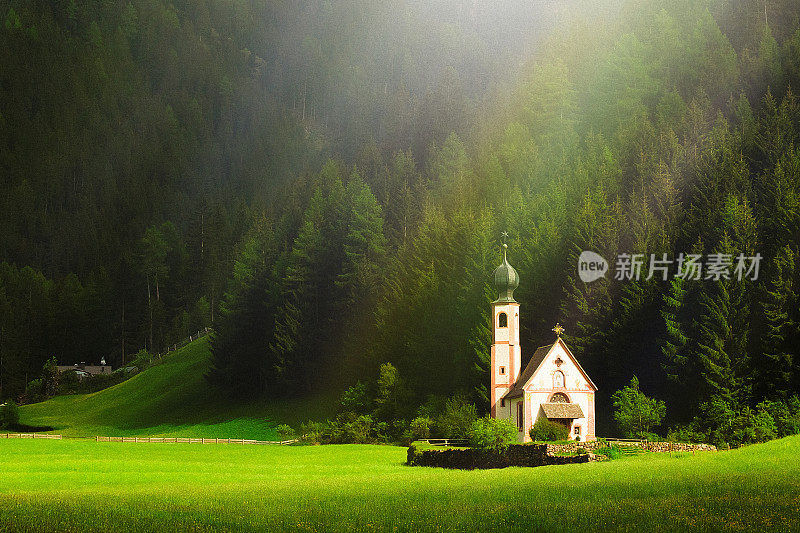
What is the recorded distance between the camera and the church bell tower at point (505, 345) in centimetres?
6806

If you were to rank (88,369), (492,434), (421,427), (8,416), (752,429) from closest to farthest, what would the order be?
(752,429), (492,434), (421,427), (8,416), (88,369)

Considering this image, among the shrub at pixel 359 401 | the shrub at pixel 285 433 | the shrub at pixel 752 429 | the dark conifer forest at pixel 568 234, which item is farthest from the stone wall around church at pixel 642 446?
Answer: the shrub at pixel 285 433

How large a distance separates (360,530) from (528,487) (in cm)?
1068

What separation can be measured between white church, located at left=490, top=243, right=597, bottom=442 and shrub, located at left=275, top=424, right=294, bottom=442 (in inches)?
1080

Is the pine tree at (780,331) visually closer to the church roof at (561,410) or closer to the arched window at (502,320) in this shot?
the church roof at (561,410)

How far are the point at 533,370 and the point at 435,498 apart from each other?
3309cm

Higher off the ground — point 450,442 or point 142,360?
point 142,360

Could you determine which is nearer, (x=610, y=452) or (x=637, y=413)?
(x=610, y=452)

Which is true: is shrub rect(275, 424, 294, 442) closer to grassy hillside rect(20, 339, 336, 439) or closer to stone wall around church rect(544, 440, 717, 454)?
grassy hillside rect(20, 339, 336, 439)

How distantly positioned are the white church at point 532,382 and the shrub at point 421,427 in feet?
24.7

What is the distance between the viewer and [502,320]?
227ft

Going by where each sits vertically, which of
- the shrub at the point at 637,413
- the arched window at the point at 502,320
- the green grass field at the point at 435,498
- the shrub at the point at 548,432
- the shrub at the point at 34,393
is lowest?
the green grass field at the point at 435,498

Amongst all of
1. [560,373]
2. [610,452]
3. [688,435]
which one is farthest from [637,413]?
[610,452]

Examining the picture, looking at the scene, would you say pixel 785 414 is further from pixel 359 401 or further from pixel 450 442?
pixel 359 401
